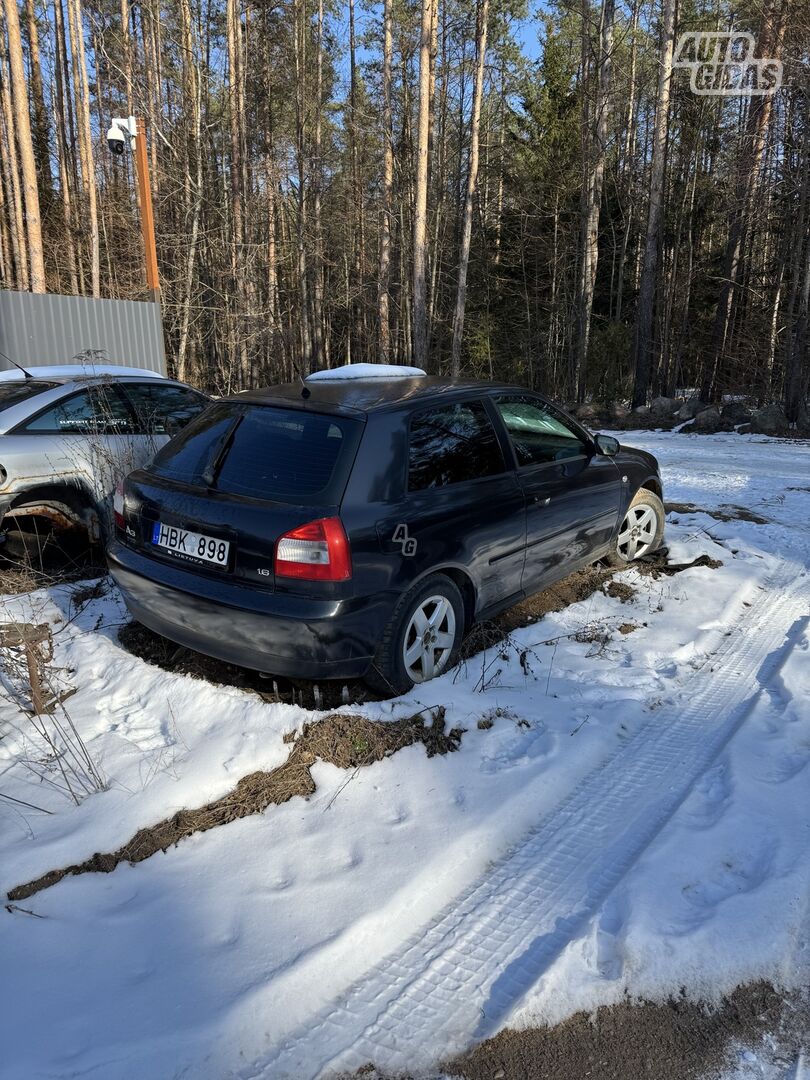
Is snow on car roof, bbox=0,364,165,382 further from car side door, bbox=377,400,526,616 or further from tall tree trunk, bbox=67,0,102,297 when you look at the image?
tall tree trunk, bbox=67,0,102,297

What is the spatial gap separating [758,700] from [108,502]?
465 cm

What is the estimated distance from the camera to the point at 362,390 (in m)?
4.12

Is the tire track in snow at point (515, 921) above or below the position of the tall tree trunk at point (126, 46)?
below

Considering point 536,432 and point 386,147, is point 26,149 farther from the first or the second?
point 536,432

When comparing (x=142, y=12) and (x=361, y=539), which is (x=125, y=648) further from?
(x=142, y=12)

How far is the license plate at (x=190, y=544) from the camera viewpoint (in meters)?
3.54

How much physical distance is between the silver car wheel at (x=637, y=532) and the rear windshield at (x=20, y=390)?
472cm

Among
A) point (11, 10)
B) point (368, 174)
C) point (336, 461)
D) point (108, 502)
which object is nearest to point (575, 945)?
point (336, 461)

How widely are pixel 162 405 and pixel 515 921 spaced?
5.43m

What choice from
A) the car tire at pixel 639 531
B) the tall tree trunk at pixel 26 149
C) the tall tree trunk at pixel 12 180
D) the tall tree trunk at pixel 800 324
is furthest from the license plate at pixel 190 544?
the tall tree trunk at pixel 12 180

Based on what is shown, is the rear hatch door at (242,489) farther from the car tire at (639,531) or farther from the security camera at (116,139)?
the security camera at (116,139)

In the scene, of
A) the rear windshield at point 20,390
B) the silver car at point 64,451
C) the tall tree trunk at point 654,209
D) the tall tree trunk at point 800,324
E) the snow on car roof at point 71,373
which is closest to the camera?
the silver car at point 64,451

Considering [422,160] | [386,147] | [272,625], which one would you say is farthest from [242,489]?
[386,147]

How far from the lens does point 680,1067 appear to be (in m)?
2.05
